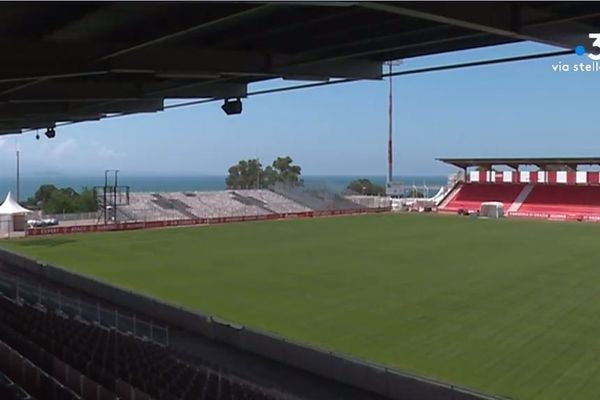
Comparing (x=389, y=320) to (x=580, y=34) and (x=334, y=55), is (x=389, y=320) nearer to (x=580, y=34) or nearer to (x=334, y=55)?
(x=334, y=55)

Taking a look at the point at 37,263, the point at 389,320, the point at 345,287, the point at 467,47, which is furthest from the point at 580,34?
the point at 37,263

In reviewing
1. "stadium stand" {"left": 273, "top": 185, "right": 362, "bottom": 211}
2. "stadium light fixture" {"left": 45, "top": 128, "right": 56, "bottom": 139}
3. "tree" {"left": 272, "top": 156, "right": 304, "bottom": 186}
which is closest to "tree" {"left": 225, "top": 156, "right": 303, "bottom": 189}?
"tree" {"left": 272, "top": 156, "right": 304, "bottom": 186}

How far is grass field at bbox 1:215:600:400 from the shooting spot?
12.6 meters

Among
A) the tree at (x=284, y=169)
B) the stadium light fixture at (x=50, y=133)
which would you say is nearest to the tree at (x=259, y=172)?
the tree at (x=284, y=169)

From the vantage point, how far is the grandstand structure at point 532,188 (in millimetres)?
53500

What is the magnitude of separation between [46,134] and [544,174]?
48698mm

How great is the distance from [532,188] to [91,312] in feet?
165

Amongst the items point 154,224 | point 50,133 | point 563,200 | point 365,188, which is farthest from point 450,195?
point 50,133

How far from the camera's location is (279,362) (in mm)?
12586

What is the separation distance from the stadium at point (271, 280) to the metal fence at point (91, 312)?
96 mm

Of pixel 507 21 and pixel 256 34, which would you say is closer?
pixel 507 21

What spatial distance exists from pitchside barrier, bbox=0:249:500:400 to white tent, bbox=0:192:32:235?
24.9 meters

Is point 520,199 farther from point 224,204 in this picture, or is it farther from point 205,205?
point 205,205

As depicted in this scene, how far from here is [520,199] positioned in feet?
189
